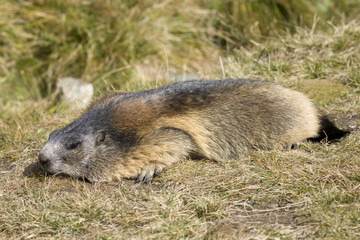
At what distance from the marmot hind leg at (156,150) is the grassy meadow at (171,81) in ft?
0.41

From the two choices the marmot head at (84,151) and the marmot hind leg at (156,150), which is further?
the marmot hind leg at (156,150)

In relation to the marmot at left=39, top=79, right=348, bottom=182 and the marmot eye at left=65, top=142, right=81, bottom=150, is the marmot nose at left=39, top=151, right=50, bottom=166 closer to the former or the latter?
the marmot at left=39, top=79, right=348, bottom=182

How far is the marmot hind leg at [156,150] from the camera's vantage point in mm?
4621

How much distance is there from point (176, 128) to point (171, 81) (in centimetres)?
260

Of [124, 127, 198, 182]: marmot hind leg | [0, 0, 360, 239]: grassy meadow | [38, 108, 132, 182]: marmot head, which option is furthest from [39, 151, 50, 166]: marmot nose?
[124, 127, 198, 182]: marmot hind leg

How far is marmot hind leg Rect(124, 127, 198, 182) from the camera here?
15.2 feet

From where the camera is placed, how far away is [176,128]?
471cm

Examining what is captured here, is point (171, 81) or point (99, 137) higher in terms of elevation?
point (99, 137)

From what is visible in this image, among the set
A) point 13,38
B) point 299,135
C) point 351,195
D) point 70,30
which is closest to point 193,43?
point 70,30

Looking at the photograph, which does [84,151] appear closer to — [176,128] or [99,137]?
[99,137]

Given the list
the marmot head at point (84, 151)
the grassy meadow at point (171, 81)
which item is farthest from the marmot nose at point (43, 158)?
the grassy meadow at point (171, 81)

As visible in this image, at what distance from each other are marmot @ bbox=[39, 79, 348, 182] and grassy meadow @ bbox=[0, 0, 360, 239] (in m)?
0.16

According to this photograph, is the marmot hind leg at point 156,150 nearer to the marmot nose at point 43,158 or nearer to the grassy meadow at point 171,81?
the grassy meadow at point 171,81

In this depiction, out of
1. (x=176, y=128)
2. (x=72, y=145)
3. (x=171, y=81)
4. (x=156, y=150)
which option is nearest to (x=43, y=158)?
(x=72, y=145)
